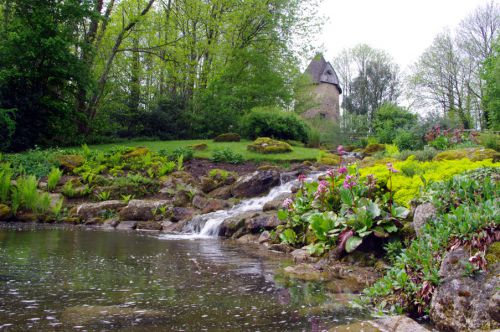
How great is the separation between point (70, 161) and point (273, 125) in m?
10.2

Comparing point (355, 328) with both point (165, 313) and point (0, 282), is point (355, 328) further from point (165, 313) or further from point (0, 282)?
point (0, 282)

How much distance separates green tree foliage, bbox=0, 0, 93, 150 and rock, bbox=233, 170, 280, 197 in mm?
10754

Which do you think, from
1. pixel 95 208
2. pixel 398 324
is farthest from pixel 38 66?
pixel 398 324

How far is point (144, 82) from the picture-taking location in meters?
35.4

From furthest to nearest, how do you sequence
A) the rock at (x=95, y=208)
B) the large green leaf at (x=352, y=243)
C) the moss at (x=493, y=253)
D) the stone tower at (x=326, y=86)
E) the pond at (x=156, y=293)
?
the stone tower at (x=326, y=86) < the rock at (x=95, y=208) < the large green leaf at (x=352, y=243) < the moss at (x=493, y=253) < the pond at (x=156, y=293)

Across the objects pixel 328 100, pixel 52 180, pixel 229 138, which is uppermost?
pixel 328 100

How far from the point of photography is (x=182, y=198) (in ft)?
46.4

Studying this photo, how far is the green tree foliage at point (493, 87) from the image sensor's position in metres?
29.0

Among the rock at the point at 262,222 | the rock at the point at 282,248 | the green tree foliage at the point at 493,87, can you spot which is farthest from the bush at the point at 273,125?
the rock at the point at 282,248

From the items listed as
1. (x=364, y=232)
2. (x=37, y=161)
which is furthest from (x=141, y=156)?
(x=364, y=232)

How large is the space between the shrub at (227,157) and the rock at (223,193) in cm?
339

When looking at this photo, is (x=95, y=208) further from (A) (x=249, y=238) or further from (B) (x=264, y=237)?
(B) (x=264, y=237)

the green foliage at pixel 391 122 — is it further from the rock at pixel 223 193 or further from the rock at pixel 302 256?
the rock at pixel 302 256

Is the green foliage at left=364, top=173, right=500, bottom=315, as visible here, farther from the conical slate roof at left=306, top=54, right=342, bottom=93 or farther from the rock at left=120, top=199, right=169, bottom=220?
the conical slate roof at left=306, top=54, right=342, bottom=93
